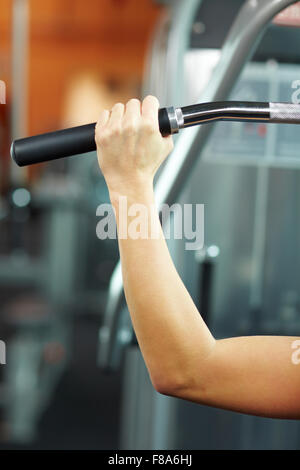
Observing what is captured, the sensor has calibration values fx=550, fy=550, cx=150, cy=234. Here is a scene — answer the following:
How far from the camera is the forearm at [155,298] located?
0.65 meters

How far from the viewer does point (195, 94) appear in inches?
53.0

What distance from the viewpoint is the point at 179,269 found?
139 cm

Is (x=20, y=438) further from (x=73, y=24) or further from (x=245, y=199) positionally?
(x=73, y=24)

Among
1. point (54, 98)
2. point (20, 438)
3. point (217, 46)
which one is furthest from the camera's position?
point (54, 98)

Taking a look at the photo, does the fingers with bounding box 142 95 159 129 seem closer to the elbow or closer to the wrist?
the wrist

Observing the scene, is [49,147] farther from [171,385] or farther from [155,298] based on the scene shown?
[171,385]

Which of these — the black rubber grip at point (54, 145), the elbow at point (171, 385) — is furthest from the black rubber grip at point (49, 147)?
the elbow at point (171, 385)

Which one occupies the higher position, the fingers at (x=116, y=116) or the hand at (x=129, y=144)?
the fingers at (x=116, y=116)

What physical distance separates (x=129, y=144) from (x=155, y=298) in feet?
0.60

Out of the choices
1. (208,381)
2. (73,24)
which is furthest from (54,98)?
(208,381)

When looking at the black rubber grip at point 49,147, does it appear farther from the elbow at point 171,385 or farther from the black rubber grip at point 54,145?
the elbow at point 171,385

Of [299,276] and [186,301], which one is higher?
[299,276]

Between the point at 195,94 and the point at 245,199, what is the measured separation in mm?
293

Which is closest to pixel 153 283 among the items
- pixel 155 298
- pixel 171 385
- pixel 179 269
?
pixel 155 298
